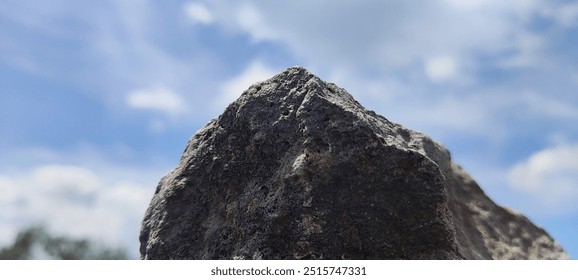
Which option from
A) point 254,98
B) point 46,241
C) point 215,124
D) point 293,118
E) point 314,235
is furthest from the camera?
point 46,241

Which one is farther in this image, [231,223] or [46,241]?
[46,241]

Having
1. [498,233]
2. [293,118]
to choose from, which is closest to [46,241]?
[498,233]

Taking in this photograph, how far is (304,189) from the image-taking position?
3.24 m

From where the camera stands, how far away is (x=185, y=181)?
3893mm

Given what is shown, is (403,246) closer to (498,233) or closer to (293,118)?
(293,118)

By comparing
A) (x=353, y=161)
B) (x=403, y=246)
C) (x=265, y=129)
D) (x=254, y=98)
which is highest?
(x=254, y=98)

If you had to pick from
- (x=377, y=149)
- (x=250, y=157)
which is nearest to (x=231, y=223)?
(x=250, y=157)

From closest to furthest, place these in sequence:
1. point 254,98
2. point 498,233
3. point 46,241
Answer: point 254,98, point 498,233, point 46,241

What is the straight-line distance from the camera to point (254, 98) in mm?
3689

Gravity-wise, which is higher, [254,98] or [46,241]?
[46,241]

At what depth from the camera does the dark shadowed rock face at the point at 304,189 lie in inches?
127

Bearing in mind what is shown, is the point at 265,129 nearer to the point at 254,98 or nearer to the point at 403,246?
the point at 254,98

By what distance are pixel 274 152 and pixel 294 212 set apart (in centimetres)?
42

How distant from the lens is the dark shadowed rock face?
3.23 meters
